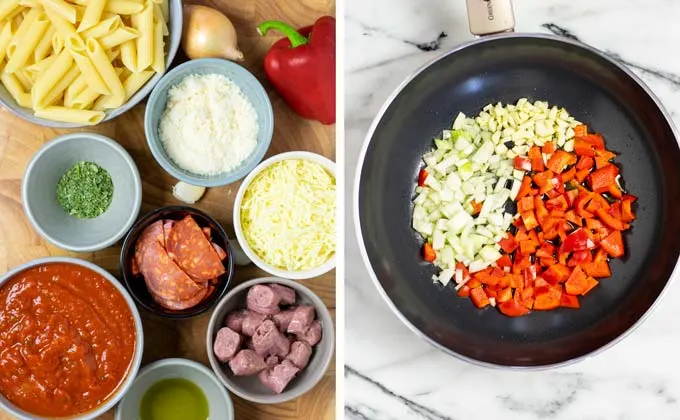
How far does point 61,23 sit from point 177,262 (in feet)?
1.86

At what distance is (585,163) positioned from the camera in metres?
1.39

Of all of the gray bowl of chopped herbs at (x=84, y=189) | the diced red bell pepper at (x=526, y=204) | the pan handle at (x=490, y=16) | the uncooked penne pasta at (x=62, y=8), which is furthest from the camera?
the gray bowl of chopped herbs at (x=84, y=189)

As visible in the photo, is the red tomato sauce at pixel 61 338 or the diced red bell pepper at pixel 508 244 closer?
the diced red bell pepper at pixel 508 244

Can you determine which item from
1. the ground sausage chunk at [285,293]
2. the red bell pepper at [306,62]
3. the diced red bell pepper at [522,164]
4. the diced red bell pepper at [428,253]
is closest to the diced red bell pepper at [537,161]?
the diced red bell pepper at [522,164]

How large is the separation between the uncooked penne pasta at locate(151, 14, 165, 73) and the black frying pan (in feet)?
2.36

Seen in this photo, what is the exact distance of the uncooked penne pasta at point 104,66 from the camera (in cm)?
181

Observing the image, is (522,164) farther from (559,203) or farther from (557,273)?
(557,273)

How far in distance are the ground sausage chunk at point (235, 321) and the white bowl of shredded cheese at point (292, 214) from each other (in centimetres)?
13

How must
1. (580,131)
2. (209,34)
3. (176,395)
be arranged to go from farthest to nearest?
(176,395) < (209,34) < (580,131)

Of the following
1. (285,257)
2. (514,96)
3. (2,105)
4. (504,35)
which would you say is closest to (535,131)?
(514,96)

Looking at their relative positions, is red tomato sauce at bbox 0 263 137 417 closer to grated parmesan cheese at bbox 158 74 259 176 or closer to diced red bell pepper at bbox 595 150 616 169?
grated parmesan cheese at bbox 158 74 259 176

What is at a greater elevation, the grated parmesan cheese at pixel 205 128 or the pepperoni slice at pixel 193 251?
the grated parmesan cheese at pixel 205 128

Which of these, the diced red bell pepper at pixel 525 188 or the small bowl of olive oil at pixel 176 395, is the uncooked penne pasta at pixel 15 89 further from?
the diced red bell pepper at pixel 525 188

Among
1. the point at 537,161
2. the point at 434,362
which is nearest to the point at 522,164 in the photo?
the point at 537,161
